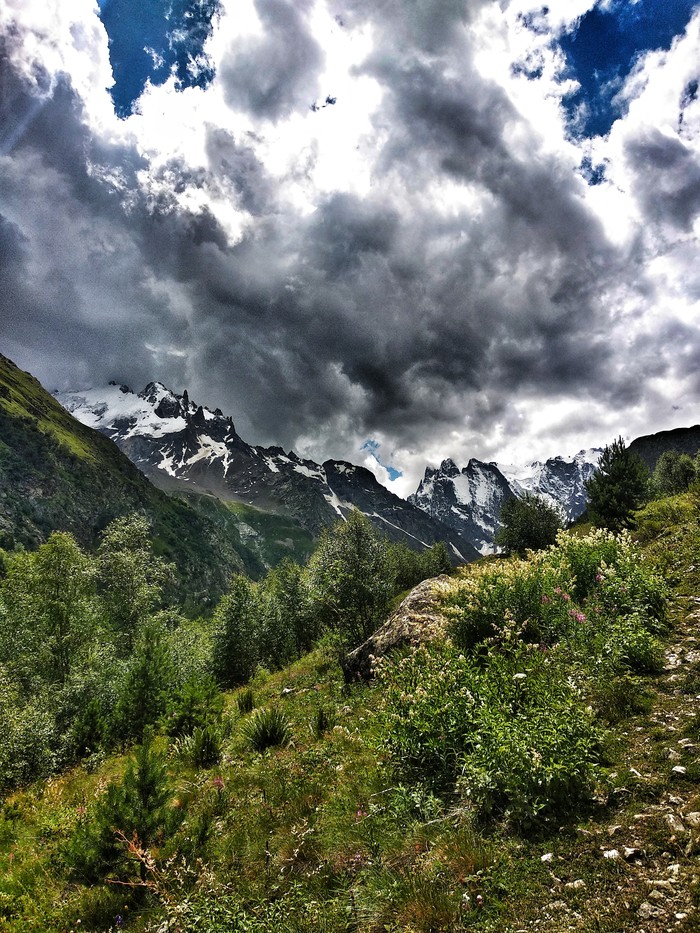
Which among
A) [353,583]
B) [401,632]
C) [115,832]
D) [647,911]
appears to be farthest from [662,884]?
A: [353,583]

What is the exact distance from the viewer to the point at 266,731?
1062 centimetres

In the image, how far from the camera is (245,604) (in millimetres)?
34250

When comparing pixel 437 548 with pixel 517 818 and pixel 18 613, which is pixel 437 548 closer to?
pixel 18 613

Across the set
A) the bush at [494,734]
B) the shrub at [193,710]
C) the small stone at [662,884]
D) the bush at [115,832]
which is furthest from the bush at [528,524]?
the small stone at [662,884]

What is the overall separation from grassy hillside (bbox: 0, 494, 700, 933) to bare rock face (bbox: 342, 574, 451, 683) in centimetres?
300

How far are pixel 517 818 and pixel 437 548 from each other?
97.2 metres

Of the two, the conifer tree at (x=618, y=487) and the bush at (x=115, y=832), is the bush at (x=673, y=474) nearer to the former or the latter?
the conifer tree at (x=618, y=487)

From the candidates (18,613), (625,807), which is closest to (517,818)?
(625,807)

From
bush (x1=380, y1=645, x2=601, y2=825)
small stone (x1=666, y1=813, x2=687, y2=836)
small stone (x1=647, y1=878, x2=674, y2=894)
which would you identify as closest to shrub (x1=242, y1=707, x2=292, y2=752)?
bush (x1=380, y1=645, x2=601, y2=825)

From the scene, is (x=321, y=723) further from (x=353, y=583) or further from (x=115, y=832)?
(x=353, y=583)

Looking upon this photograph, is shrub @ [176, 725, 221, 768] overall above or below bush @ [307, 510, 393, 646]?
below

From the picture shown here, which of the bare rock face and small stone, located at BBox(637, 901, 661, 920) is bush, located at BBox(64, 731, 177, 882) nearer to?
small stone, located at BBox(637, 901, 661, 920)

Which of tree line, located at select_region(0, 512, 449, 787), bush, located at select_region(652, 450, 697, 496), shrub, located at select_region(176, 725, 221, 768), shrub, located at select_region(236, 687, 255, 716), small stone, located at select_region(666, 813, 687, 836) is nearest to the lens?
small stone, located at select_region(666, 813, 687, 836)

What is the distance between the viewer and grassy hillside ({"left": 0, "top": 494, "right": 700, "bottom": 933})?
3.90 meters
